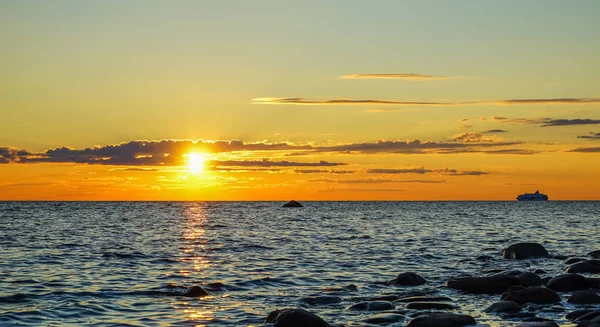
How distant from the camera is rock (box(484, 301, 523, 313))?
22.5 m

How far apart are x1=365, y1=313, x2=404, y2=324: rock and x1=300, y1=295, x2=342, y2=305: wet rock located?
3638 mm

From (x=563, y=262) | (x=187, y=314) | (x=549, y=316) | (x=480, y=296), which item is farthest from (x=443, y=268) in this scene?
(x=187, y=314)

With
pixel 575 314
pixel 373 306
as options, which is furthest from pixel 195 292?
pixel 575 314

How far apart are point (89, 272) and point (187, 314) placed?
12.6 metres

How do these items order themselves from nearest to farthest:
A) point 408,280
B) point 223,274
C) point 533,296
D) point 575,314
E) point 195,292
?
point 575,314, point 533,296, point 195,292, point 408,280, point 223,274

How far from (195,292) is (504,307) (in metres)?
11.6

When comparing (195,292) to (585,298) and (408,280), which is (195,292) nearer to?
(408,280)

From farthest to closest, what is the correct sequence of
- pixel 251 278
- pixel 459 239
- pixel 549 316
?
pixel 459 239
pixel 251 278
pixel 549 316

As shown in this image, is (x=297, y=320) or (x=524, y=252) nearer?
(x=297, y=320)

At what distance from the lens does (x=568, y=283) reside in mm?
27562

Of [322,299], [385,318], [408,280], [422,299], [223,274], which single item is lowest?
[223,274]

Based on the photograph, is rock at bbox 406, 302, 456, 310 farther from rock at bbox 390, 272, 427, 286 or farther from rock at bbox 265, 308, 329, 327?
rock at bbox 390, 272, 427, 286

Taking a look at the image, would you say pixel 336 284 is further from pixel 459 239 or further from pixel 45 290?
pixel 459 239

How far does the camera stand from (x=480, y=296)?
26.4 metres
